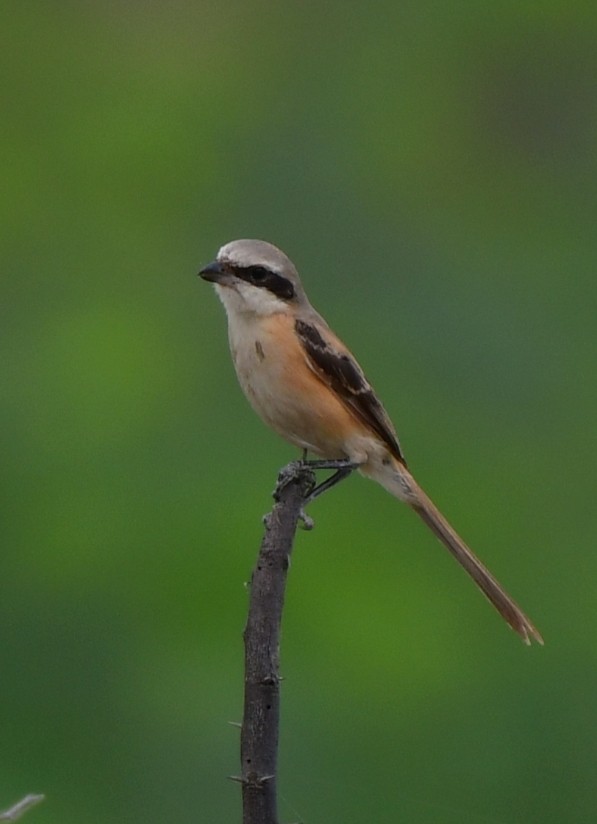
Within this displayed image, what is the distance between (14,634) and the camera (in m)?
9.59

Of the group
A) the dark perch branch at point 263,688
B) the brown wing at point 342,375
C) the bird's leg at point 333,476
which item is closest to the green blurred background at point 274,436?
the bird's leg at point 333,476

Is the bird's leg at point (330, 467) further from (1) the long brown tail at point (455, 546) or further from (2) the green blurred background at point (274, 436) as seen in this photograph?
(2) the green blurred background at point (274, 436)

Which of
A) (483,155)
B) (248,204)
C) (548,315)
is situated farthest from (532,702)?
(483,155)

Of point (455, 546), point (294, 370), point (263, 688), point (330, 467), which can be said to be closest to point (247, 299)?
point (294, 370)

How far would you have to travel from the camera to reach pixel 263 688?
457 cm

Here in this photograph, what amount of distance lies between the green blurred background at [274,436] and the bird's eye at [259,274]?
9.13 feet

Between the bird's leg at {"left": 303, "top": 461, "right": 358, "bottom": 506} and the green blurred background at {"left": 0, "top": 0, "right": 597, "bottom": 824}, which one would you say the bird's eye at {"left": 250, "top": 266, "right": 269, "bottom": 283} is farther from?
A: the green blurred background at {"left": 0, "top": 0, "right": 597, "bottom": 824}

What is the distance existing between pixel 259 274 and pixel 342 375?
0.45 m

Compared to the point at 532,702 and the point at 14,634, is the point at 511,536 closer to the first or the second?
the point at 532,702

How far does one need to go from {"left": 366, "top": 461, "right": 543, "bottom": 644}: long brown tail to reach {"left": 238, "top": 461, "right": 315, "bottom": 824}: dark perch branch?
1.91 m

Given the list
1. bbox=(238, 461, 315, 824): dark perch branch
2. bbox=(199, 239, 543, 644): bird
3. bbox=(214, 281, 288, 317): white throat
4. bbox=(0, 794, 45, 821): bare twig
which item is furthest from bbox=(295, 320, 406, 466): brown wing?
bbox=(0, 794, 45, 821): bare twig

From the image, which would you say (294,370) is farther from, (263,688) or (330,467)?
(263,688)

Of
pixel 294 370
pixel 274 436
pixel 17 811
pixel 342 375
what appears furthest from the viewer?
pixel 274 436

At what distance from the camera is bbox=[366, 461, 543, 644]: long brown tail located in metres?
6.70
